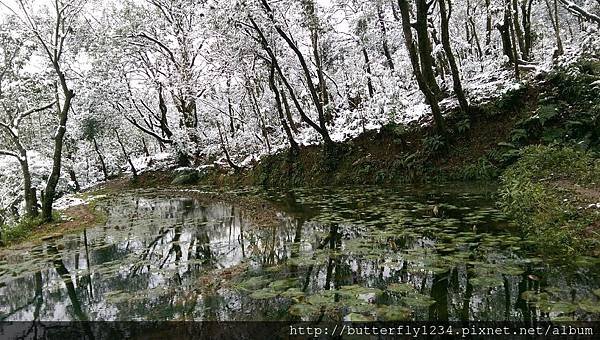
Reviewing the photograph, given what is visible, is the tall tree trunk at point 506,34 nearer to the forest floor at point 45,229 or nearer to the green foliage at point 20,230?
the forest floor at point 45,229

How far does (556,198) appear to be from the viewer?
711 centimetres

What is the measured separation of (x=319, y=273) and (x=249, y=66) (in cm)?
1534

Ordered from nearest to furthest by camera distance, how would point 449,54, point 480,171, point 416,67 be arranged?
point 480,171 → point 416,67 → point 449,54

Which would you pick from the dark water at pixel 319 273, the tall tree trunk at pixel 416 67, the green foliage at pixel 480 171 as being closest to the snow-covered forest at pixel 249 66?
→ the tall tree trunk at pixel 416 67

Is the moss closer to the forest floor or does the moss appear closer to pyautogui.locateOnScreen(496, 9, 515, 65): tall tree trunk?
pyautogui.locateOnScreen(496, 9, 515, 65): tall tree trunk

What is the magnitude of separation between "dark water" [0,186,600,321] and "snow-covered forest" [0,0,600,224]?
17.2 ft

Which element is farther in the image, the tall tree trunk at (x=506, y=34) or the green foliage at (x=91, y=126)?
the green foliage at (x=91, y=126)


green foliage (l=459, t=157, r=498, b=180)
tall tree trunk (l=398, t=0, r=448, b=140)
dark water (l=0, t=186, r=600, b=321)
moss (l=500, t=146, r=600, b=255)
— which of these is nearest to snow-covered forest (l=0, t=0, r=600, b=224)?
tall tree trunk (l=398, t=0, r=448, b=140)

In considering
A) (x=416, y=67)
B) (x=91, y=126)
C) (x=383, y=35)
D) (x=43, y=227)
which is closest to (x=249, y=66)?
Result: (x=383, y=35)

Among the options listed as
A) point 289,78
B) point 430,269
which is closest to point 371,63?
point 289,78

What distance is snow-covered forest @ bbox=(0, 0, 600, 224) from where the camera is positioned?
1380 centimetres

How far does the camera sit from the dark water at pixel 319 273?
411cm

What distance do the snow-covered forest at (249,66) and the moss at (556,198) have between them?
10.4 ft

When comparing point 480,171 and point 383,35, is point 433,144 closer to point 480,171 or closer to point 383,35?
point 480,171
